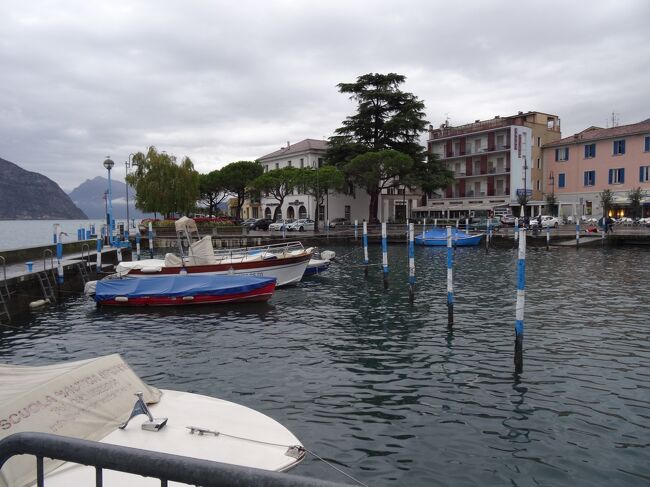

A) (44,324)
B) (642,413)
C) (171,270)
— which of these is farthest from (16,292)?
(642,413)

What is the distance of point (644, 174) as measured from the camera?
6750 cm

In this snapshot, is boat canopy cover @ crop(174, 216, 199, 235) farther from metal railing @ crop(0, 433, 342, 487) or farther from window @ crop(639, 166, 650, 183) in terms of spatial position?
window @ crop(639, 166, 650, 183)

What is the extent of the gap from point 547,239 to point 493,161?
36800mm

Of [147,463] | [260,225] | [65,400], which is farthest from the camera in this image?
[260,225]

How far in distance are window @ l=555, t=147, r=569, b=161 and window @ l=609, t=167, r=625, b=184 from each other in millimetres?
8042

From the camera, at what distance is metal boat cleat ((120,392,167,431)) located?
7590 millimetres

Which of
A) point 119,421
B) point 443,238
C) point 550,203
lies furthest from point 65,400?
point 550,203

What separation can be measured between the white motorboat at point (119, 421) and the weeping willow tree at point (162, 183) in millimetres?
56922

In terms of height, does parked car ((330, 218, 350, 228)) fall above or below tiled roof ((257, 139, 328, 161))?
below

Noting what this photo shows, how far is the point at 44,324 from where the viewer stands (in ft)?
66.3

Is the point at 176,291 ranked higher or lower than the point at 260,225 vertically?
lower

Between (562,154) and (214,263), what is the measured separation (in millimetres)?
69669

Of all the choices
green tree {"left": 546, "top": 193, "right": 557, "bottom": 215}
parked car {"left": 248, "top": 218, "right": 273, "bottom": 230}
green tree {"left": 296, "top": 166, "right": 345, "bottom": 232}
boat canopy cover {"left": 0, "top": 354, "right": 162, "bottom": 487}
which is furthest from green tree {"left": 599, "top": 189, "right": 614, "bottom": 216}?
boat canopy cover {"left": 0, "top": 354, "right": 162, "bottom": 487}

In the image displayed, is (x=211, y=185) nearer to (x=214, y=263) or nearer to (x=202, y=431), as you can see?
(x=214, y=263)
